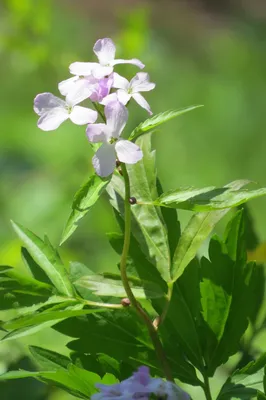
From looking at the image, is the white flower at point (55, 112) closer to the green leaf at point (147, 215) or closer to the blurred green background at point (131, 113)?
the green leaf at point (147, 215)

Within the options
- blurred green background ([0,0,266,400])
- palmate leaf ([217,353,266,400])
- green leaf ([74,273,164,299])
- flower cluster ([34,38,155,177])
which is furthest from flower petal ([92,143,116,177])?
blurred green background ([0,0,266,400])

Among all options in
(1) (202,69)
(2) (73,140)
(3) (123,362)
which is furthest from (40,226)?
(3) (123,362)

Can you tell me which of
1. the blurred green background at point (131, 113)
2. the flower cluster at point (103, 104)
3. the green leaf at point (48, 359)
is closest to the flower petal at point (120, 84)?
the flower cluster at point (103, 104)

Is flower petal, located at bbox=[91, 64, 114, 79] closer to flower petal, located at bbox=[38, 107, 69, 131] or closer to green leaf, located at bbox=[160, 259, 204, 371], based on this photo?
flower petal, located at bbox=[38, 107, 69, 131]

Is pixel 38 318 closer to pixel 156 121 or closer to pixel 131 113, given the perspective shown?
pixel 156 121

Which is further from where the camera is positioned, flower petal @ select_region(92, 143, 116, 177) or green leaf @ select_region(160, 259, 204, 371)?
green leaf @ select_region(160, 259, 204, 371)
